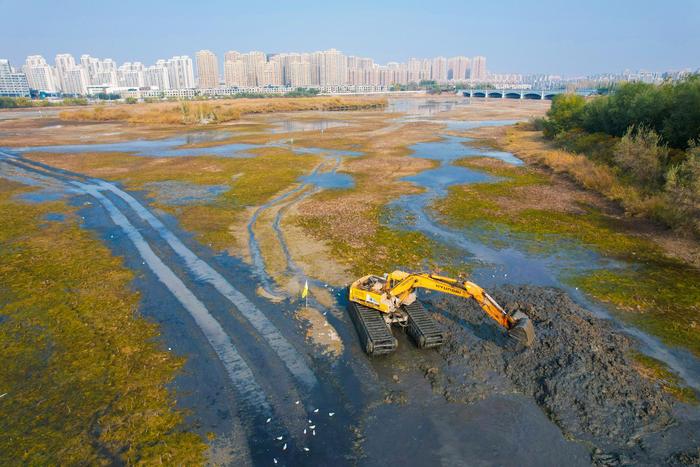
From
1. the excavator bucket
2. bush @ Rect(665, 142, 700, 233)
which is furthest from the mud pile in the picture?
bush @ Rect(665, 142, 700, 233)

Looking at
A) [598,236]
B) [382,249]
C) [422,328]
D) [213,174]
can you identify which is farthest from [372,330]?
[213,174]

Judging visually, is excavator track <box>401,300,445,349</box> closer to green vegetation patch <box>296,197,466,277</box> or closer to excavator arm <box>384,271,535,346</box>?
excavator arm <box>384,271,535,346</box>

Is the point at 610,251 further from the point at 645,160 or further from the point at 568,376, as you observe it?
the point at 645,160

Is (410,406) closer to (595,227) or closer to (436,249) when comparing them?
(436,249)

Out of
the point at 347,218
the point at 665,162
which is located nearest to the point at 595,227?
the point at 665,162

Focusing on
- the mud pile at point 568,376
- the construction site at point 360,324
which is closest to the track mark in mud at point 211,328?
the construction site at point 360,324

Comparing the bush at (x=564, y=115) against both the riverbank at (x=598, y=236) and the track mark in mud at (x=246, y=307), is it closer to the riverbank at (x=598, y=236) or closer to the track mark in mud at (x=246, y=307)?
the riverbank at (x=598, y=236)
